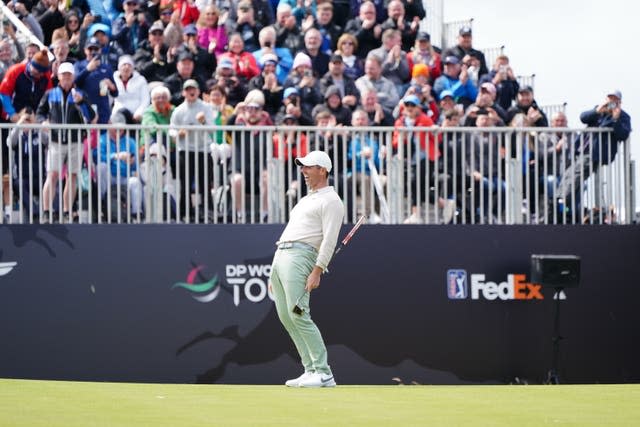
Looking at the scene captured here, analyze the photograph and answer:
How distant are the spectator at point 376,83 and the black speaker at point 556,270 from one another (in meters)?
3.88

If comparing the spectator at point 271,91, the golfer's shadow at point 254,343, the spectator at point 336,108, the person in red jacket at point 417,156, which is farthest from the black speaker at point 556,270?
the spectator at point 271,91

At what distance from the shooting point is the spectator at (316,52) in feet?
64.6

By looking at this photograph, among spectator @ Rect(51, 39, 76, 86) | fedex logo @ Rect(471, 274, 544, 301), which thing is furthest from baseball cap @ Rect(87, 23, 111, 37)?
fedex logo @ Rect(471, 274, 544, 301)

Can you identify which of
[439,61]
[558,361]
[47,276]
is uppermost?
[439,61]

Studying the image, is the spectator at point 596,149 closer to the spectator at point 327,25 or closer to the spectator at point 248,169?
the spectator at point 248,169

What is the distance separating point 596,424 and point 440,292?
23.3ft

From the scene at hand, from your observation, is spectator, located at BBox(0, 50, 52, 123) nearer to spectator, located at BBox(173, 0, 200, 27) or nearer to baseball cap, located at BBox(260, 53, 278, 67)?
baseball cap, located at BBox(260, 53, 278, 67)

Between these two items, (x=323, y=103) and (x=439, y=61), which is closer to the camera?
(x=323, y=103)

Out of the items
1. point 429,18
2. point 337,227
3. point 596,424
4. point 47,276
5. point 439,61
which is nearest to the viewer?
point 596,424

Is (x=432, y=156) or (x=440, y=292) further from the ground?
(x=432, y=156)

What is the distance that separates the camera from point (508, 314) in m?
16.0

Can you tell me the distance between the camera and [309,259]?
12.0m

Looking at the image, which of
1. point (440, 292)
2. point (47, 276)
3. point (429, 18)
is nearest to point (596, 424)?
point (440, 292)

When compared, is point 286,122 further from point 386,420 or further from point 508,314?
point 386,420
